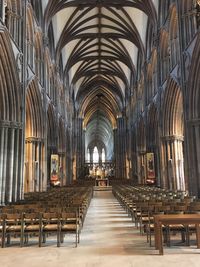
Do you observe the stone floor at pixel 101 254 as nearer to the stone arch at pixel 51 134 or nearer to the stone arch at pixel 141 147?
the stone arch at pixel 51 134

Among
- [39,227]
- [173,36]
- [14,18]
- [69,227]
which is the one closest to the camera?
[39,227]

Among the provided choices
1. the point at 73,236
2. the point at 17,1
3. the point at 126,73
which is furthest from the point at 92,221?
the point at 126,73

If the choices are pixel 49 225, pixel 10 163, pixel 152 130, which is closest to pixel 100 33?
pixel 152 130

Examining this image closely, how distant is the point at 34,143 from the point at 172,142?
10764 mm

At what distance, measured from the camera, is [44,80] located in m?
22.9

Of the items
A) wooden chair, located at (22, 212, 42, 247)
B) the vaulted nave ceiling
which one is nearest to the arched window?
the vaulted nave ceiling

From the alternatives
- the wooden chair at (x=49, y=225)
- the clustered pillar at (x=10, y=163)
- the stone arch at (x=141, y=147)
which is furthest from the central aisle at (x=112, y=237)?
the stone arch at (x=141, y=147)

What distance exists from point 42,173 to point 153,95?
12.2m

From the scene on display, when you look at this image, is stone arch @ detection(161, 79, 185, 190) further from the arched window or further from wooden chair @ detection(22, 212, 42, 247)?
wooden chair @ detection(22, 212, 42, 247)

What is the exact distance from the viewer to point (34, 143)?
21562 mm

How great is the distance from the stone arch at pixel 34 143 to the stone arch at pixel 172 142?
960 centimetres

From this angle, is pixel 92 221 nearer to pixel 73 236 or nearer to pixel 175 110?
pixel 73 236

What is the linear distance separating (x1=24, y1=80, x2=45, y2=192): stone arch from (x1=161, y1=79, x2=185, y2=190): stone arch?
9.60 m

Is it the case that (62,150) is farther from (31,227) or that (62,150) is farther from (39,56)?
(31,227)
